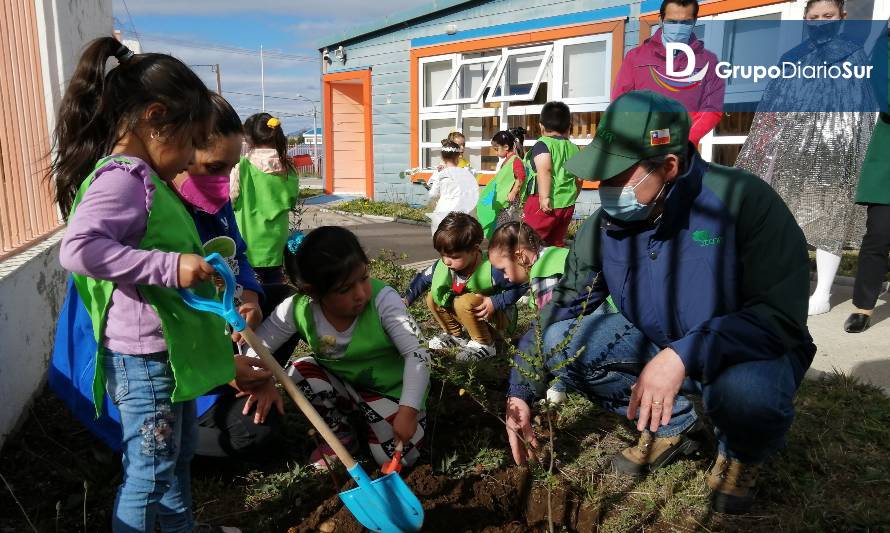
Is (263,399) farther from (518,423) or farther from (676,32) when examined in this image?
(676,32)

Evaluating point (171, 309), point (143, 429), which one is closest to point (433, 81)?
point (171, 309)

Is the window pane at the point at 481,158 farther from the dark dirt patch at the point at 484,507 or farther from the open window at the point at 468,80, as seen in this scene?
the dark dirt patch at the point at 484,507

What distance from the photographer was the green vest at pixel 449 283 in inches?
143

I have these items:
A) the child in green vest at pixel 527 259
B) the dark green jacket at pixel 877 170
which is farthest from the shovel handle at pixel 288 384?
the dark green jacket at pixel 877 170

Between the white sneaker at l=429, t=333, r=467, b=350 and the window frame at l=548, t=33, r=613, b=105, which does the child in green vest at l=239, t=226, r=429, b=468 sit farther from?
the window frame at l=548, t=33, r=613, b=105

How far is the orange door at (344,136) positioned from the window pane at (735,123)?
301 inches

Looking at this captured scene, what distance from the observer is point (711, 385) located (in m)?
2.05

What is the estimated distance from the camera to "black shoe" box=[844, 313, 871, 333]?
12.8 ft

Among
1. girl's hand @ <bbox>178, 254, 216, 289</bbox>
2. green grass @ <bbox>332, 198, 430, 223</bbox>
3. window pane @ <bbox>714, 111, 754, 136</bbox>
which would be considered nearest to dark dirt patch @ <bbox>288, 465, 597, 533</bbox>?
girl's hand @ <bbox>178, 254, 216, 289</bbox>

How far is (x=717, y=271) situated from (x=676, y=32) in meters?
2.44

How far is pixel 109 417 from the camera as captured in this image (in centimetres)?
205

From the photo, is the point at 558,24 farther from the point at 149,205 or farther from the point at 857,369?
the point at 149,205

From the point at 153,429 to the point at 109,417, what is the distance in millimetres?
452

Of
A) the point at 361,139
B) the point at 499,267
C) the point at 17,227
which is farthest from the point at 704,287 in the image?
the point at 361,139
